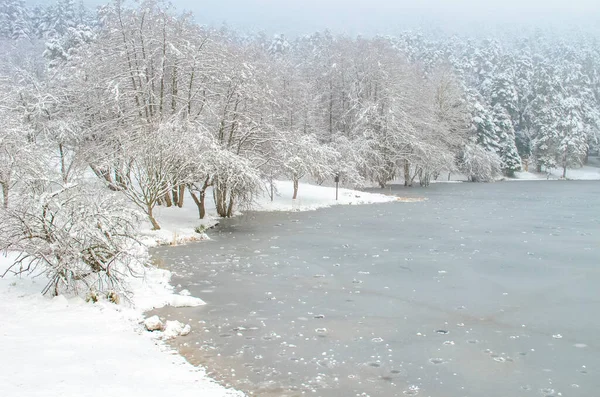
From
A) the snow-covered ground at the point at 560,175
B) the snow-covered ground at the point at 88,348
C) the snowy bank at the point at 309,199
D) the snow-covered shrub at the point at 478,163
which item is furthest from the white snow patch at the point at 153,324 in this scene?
the snow-covered ground at the point at 560,175

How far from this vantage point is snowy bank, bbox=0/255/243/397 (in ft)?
22.3

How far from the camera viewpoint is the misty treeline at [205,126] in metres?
11.5

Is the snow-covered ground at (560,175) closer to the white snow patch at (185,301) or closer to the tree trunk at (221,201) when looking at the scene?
the tree trunk at (221,201)

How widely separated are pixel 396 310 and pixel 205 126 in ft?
49.8

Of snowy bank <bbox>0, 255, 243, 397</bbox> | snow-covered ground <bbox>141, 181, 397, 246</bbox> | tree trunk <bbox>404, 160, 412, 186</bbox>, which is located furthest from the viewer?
tree trunk <bbox>404, 160, 412, 186</bbox>

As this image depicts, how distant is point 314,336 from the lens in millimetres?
9195

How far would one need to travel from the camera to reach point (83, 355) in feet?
26.0

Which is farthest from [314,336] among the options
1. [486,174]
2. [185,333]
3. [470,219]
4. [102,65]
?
[486,174]

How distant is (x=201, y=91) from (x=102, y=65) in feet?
16.2

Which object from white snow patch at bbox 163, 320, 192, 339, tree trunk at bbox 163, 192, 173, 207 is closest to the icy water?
white snow patch at bbox 163, 320, 192, 339

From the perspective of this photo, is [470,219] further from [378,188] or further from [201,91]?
[378,188]

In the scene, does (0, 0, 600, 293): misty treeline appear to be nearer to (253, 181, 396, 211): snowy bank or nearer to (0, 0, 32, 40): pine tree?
(253, 181, 396, 211): snowy bank

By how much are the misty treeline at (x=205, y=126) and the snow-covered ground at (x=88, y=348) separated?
29.1 inches

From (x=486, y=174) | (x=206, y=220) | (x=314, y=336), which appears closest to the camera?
(x=314, y=336)
